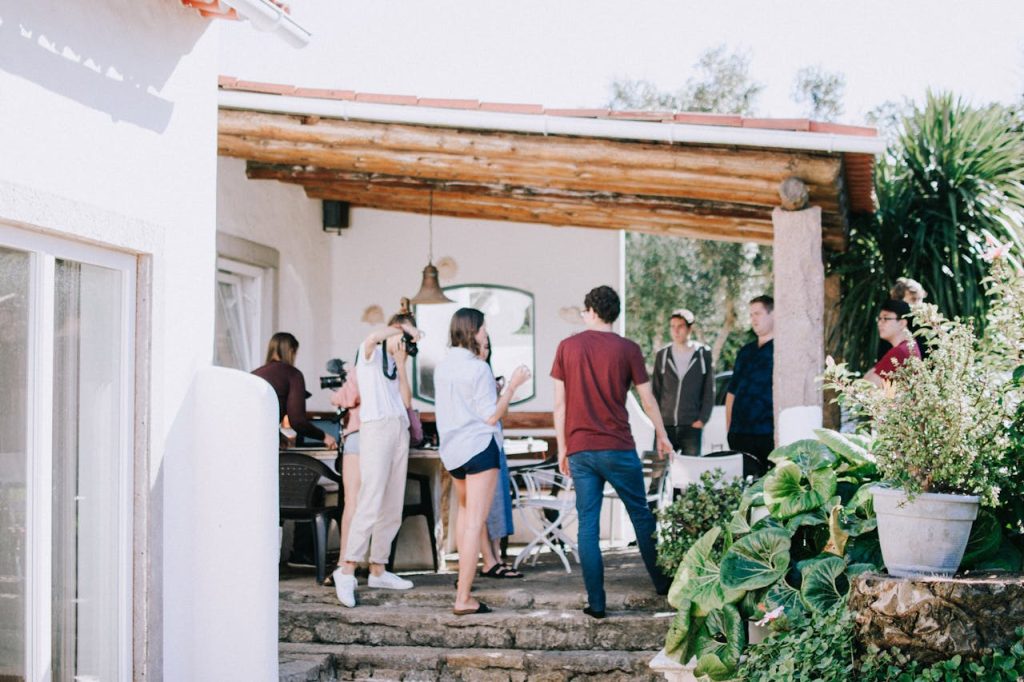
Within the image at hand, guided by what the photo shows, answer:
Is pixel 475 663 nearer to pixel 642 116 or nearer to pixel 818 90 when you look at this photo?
pixel 642 116

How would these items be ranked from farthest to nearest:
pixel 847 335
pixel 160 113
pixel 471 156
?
pixel 847 335, pixel 471 156, pixel 160 113

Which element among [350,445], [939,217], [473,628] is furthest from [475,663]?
[939,217]

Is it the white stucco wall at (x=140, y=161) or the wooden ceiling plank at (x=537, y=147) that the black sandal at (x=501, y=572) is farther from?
the white stucco wall at (x=140, y=161)

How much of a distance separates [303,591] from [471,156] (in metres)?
2.63

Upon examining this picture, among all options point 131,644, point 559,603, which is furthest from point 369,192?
point 131,644

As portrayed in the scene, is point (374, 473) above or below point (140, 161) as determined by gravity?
below

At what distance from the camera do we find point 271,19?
4914mm

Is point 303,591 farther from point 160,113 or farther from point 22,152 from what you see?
point 22,152

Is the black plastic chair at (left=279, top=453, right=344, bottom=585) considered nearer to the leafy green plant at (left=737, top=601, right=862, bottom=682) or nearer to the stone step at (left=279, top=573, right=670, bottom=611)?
the stone step at (left=279, top=573, right=670, bottom=611)

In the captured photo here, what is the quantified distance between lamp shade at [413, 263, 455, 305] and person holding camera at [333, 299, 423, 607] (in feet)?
8.57

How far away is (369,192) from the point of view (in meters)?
10.0

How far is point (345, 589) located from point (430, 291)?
3.38 m

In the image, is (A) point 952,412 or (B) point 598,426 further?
(B) point 598,426

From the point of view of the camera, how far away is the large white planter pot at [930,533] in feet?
13.3
